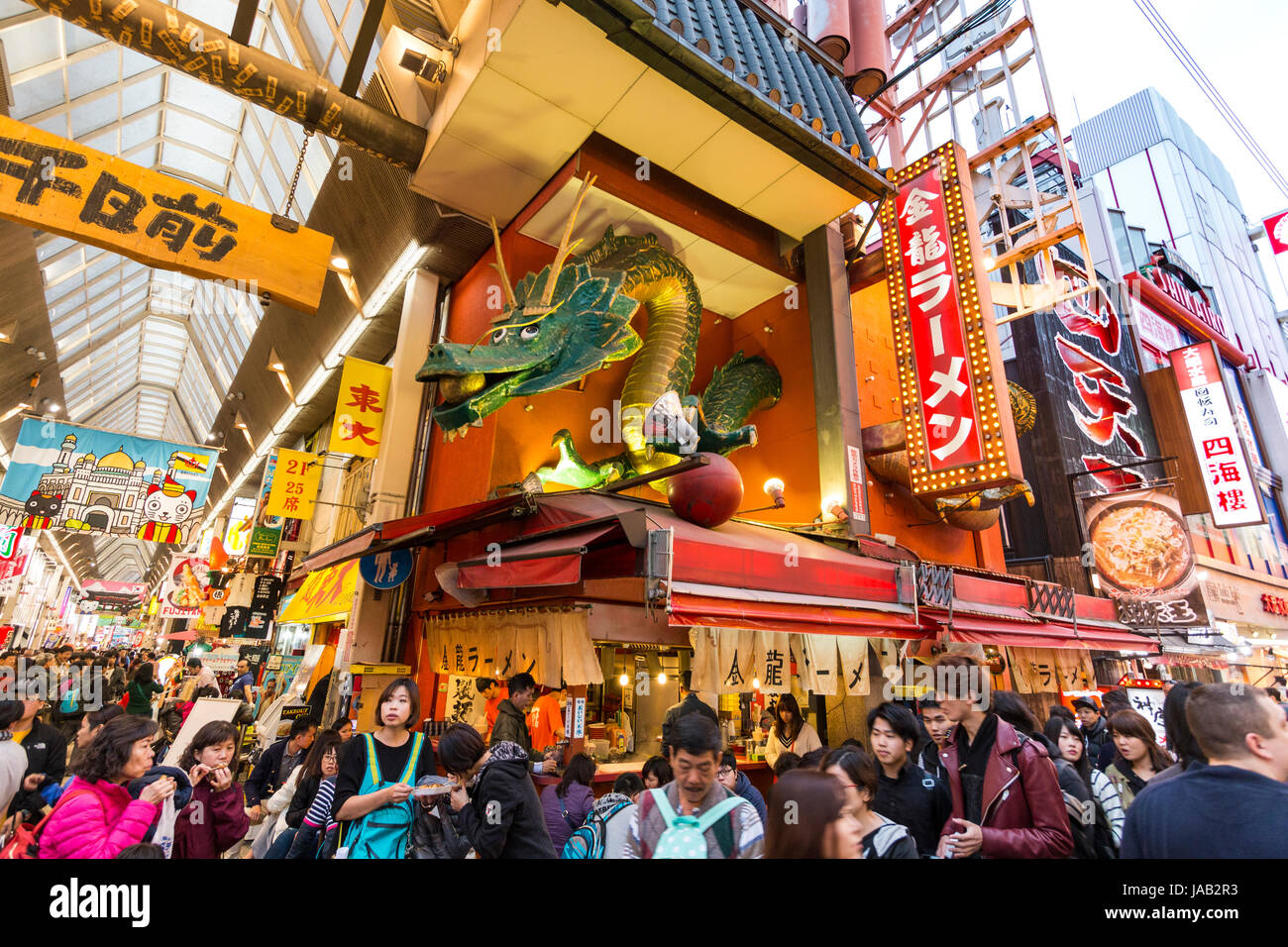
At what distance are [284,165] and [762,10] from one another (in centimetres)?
932

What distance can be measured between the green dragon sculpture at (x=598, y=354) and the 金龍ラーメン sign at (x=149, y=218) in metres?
2.11

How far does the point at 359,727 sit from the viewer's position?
318 inches

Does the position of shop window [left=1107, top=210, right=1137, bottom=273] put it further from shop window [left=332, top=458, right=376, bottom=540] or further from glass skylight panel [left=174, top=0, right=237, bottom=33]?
glass skylight panel [left=174, top=0, right=237, bottom=33]

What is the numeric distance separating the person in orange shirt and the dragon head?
4.62 m

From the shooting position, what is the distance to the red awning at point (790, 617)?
482 centimetres

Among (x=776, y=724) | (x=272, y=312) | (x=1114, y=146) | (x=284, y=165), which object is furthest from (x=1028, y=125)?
(x=1114, y=146)

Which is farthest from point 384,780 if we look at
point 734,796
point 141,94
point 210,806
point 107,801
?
point 141,94

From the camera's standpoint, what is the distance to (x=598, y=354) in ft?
23.4

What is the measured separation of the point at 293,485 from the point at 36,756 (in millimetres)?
6710

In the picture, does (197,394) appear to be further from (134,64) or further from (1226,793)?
(1226,793)

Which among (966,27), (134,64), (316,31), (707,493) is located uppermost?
(966,27)

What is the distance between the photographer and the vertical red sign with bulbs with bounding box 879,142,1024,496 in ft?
24.8

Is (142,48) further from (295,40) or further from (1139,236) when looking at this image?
(1139,236)

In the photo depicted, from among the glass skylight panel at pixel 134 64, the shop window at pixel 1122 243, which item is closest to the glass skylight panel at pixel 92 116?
the glass skylight panel at pixel 134 64
